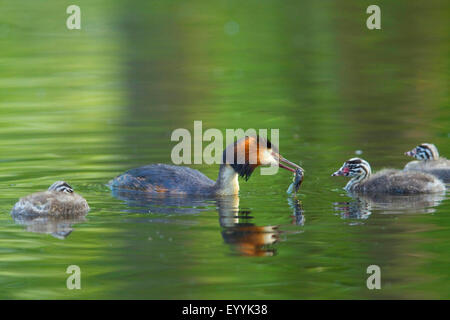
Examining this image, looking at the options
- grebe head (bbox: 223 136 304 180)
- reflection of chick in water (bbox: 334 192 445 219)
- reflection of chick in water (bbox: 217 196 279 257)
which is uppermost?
grebe head (bbox: 223 136 304 180)

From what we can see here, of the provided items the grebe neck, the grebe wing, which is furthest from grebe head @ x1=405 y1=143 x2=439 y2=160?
the grebe wing

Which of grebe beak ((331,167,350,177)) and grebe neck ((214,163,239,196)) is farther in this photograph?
grebe beak ((331,167,350,177))

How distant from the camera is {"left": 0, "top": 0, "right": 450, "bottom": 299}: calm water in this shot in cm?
802

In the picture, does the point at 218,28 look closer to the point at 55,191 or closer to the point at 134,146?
the point at 134,146

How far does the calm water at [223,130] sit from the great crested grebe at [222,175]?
0.24 meters

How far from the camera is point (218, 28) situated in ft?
89.8

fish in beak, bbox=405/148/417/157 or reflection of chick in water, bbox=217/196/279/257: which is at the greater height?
fish in beak, bbox=405/148/417/157

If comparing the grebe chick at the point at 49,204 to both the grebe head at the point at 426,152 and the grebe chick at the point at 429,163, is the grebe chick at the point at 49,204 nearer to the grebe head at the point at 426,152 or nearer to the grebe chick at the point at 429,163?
the grebe chick at the point at 429,163

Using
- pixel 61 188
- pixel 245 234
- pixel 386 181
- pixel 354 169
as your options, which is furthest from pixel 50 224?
pixel 386 181

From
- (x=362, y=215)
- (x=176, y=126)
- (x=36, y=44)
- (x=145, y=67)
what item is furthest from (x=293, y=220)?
(x=36, y=44)

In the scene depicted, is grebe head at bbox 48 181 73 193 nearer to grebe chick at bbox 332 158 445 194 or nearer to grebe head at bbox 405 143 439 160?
grebe chick at bbox 332 158 445 194

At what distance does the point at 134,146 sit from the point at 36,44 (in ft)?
41.2

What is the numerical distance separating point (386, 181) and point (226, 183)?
6.01ft

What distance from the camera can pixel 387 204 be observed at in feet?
35.1
